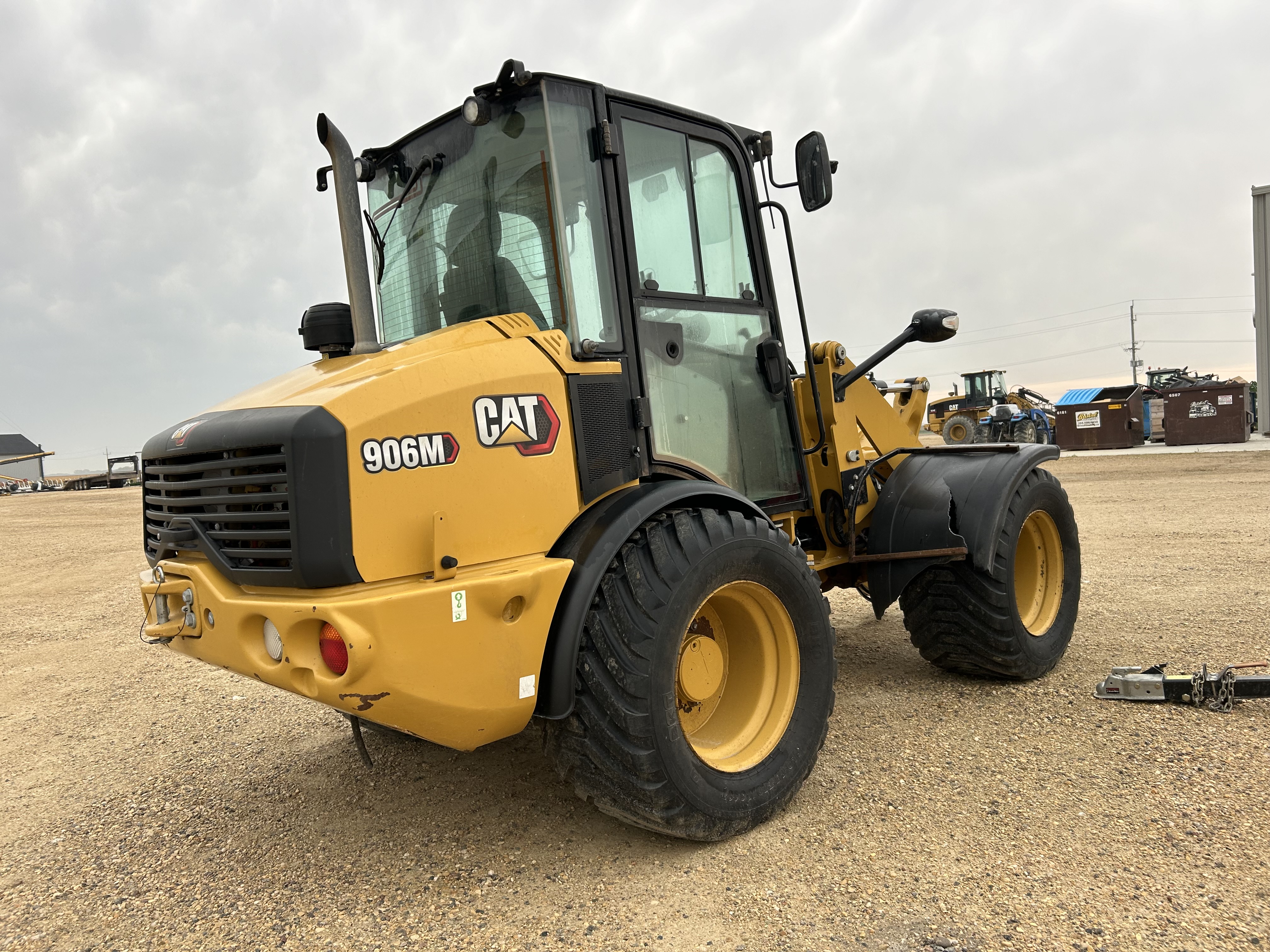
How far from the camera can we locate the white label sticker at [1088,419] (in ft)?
80.6

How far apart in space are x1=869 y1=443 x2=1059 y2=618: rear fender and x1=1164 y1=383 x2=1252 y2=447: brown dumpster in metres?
23.0

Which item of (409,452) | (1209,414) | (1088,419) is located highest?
(409,452)

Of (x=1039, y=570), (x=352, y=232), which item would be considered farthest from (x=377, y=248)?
(x=1039, y=570)

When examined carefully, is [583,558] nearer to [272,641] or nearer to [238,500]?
[272,641]

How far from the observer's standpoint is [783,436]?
4074mm

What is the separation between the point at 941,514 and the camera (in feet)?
13.8

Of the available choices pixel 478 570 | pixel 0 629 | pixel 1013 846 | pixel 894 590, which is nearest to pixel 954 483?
pixel 894 590

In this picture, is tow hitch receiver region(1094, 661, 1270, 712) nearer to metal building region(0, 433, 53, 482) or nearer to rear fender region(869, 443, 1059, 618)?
rear fender region(869, 443, 1059, 618)

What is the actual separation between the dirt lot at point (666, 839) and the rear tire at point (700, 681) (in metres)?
0.22

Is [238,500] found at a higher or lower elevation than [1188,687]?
higher

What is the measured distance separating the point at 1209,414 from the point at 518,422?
1024 inches

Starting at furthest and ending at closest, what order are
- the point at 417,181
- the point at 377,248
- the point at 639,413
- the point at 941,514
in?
the point at 941,514 < the point at 377,248 < the point at 417,181 < the point at 639,413

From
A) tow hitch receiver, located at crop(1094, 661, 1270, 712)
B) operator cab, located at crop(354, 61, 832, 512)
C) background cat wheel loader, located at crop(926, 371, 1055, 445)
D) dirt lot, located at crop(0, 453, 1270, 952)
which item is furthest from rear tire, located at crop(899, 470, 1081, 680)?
background cat wheel loader, located at crop(926, 371, 1055, 445)

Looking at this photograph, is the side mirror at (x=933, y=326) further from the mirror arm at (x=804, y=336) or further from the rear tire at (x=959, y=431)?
the rear tire at (x=959, y=431)
